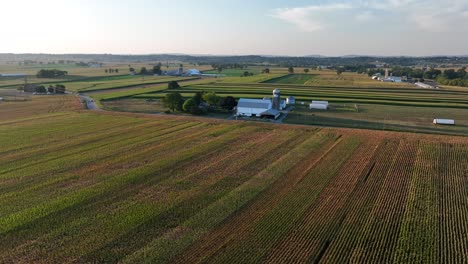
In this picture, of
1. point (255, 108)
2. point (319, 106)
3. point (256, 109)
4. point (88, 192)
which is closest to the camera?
point (88, 192)

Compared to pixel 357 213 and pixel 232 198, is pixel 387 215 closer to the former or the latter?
pixel 357 213

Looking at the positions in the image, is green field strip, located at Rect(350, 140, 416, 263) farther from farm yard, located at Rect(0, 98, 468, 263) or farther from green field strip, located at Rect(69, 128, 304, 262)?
green field strip, located at Rect(69, 128, 304, 262)

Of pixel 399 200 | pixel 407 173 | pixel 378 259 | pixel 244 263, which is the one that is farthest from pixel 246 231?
pixel 407 173

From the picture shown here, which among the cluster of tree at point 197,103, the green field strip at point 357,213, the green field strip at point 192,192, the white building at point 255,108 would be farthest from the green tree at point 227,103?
the green field strip at point 357,213

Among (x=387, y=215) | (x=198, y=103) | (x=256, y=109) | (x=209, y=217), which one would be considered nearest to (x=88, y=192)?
(x=209, y=217)

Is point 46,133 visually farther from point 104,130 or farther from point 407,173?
point 407,173

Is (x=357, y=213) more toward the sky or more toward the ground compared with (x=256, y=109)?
more toward the ground
